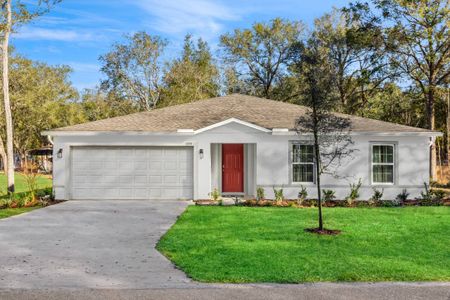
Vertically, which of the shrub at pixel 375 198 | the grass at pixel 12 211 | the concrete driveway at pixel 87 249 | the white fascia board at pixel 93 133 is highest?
the white fascia board at pixel 93 133

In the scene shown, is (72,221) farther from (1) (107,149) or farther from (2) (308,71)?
(2) (308,71)

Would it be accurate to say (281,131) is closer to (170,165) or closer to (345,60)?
(170,165)

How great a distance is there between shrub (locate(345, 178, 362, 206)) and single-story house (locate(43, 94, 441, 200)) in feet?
0.66

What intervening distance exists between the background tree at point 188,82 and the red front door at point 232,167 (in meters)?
22.6

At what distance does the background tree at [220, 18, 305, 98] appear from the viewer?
136 feet

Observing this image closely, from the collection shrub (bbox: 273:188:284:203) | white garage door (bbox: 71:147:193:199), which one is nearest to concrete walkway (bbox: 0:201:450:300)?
white garage door (bbox: 71:147:193:199)

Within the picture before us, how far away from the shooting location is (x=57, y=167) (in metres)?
17.6

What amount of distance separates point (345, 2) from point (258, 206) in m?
19.0

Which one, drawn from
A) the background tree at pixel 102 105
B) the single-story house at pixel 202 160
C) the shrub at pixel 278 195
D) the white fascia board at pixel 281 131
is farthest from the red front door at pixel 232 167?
the background tree at pixel 102 105

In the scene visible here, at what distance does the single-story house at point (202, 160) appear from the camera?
17.6m

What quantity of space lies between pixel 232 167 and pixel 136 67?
26.2 m

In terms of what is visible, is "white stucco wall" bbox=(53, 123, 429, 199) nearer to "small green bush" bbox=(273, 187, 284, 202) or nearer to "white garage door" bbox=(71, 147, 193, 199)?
"white garage door" bbox=(71, 147, 193, 199)

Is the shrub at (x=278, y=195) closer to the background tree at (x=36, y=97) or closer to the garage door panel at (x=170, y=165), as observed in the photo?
the garage door panel at (x=170, y=165)

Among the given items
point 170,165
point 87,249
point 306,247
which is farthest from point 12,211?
point 306,247
